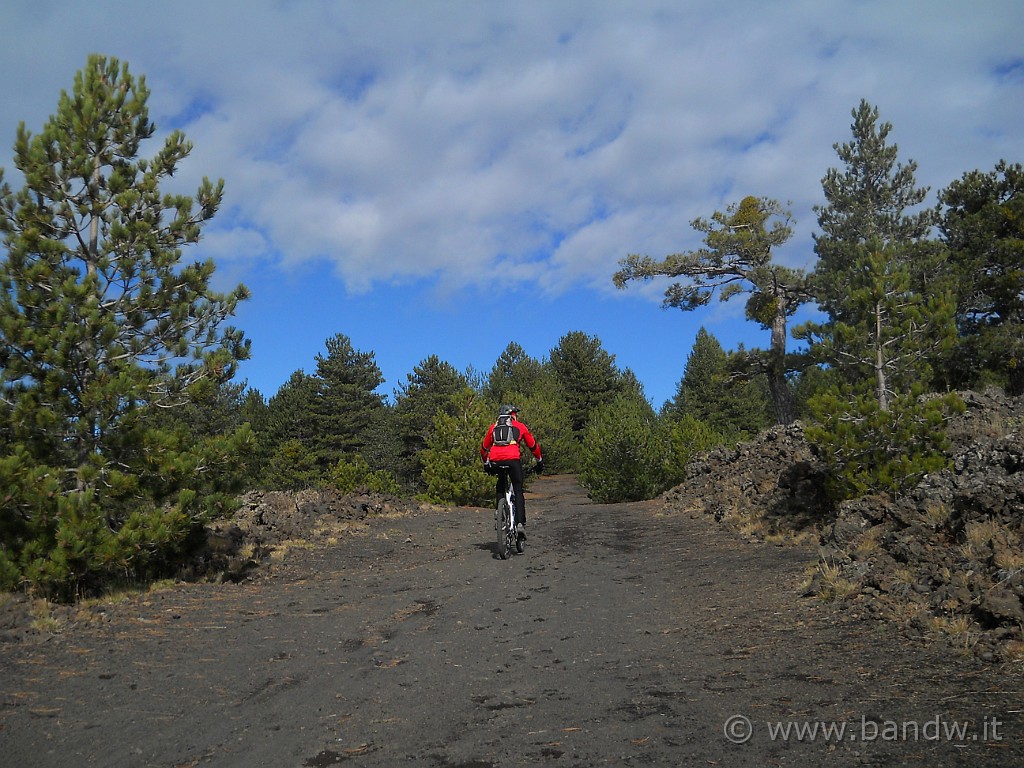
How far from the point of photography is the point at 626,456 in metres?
22.8

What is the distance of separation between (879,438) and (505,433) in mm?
5069

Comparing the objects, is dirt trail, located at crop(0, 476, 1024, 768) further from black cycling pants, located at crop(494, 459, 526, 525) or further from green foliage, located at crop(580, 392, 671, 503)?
green foliage, located at crop(580, 392, 671, 503)

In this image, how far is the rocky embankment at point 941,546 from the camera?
4.83m

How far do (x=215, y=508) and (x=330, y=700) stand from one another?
435 centimetres

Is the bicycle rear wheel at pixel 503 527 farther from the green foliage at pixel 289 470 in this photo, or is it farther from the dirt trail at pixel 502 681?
the green foliage at pixel 289 470

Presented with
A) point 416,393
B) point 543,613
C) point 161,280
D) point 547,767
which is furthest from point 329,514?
point 416,393

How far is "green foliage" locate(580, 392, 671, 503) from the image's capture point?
22.3 meters

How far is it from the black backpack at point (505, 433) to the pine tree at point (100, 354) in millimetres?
3717

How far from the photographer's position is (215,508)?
322 inches

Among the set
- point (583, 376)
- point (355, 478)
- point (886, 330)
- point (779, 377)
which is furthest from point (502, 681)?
point (583, 376)

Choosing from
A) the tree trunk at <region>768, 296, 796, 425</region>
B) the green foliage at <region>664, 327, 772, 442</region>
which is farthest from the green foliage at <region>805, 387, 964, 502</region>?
the green foliage at <region>664, 327, 772, 442</region>

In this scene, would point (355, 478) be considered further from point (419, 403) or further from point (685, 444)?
point (419, 403)

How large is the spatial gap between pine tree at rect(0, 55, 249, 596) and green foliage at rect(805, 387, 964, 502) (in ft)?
25.3

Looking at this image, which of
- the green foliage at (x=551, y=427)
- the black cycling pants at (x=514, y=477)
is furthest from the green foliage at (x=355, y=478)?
the green foliage at (x=551, y=427)
